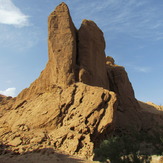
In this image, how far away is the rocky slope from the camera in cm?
1460

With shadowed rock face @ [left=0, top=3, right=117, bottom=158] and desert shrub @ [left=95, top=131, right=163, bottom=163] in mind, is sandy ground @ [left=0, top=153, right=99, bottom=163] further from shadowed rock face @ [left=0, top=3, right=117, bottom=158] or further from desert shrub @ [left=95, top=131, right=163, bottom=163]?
desert shrub @ [left=95, top=131, right=163, bottom=163]

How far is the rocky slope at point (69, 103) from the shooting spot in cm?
1460

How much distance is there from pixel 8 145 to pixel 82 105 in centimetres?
540

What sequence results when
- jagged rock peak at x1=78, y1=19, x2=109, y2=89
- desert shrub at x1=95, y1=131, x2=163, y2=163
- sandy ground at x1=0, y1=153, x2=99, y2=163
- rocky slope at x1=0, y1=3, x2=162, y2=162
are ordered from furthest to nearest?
jagged rock peak at x1=78, y1=19, x2=109, y2=89, rocky slope at x1=0, y1=3, x2=162, y2=162, sandy ground at x1=0, y1=153, x2=99, y2=163, desert shrub at x1=95, y1=131, x2=163, y2=163

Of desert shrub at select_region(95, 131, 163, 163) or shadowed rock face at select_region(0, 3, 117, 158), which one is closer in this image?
desert shrub at select_region(95, 131, 163, 163)

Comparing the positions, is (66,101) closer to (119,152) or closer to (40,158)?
(40,158)

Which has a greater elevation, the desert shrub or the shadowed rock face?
the shadowed rock face

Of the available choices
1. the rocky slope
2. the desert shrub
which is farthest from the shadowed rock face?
the desert shrub

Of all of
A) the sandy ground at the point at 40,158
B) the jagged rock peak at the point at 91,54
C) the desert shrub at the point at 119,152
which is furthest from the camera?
the jagged rock peak at the point at 91,54

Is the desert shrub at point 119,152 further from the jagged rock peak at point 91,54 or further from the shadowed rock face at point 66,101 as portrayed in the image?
the jagged rock peak at point 91,54

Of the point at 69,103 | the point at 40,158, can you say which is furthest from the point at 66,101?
the point at 40,158

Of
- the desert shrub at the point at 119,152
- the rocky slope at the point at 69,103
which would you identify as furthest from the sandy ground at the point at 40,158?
the desert shrub at the point at 119,152

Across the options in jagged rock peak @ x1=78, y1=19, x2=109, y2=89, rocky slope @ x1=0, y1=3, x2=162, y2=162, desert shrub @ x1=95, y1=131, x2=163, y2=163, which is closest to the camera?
desert shrub @ x1=95, y1=131, x2=163, y2=163

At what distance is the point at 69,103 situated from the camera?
54.1ft
